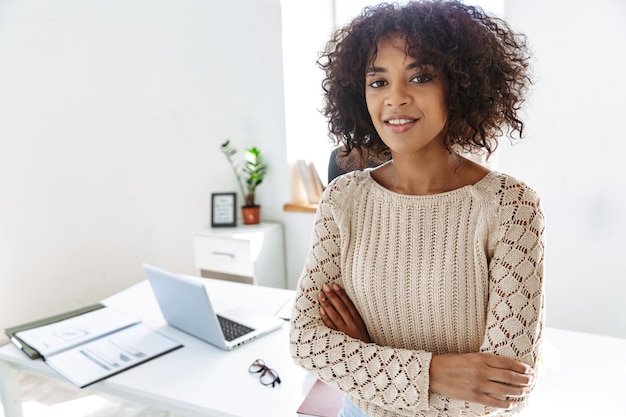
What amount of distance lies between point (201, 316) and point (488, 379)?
34.2 inches

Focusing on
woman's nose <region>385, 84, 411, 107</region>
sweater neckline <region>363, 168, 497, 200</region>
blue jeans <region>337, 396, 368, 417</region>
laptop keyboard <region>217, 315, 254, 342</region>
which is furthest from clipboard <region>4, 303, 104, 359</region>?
woman's nose <region>385, 84, 411, 107</region>

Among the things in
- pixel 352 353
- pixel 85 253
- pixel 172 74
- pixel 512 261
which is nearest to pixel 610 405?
pixel 512 261

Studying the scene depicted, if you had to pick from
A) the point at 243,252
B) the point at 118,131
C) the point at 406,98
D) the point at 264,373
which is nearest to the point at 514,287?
the point at 406,98

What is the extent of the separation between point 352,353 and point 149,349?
30.4 inches

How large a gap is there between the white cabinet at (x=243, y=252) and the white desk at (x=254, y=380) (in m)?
1.23

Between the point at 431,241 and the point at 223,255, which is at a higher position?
the point at 431,241

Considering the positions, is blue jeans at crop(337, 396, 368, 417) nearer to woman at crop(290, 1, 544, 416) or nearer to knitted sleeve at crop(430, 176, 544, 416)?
woman at crop(290, 1, 544, 416)

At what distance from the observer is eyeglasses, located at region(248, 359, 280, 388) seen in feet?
4.44

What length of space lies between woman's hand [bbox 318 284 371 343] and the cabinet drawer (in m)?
1.80

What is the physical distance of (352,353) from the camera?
1.03 metres

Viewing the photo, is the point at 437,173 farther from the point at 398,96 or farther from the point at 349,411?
the point at 349,411

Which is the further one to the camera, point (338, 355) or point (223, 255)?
point (223, 255)

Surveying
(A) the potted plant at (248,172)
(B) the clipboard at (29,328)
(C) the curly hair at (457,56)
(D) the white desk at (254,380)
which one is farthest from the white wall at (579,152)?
(B) the clipboard at (29,328)

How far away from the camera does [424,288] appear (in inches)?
39.7
